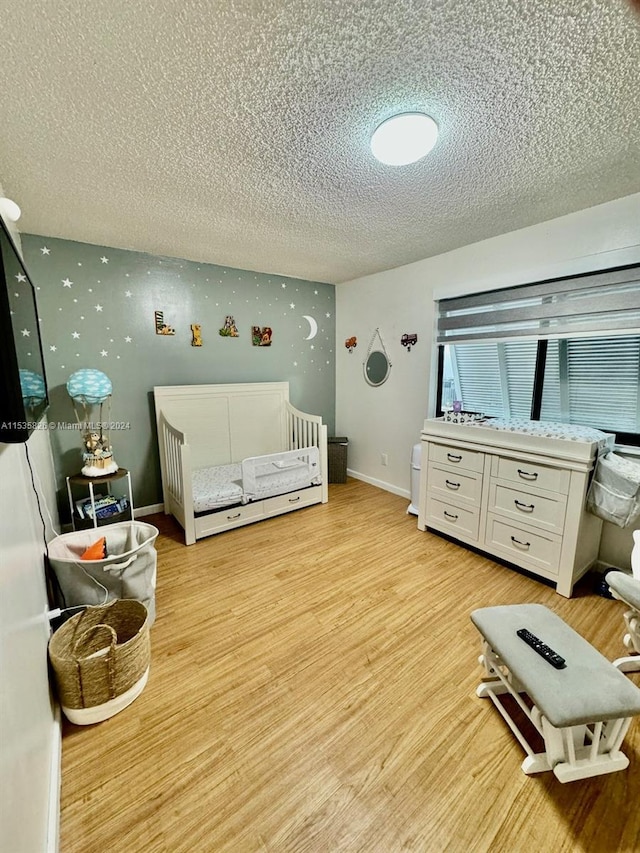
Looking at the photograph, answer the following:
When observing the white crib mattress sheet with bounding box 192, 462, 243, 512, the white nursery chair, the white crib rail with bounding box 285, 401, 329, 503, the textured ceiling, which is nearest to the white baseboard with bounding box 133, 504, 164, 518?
the white crib mattress sheet with bounding box 192, 462, 243, 512

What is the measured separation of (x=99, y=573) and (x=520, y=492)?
2.38 metres

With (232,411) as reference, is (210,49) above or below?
above

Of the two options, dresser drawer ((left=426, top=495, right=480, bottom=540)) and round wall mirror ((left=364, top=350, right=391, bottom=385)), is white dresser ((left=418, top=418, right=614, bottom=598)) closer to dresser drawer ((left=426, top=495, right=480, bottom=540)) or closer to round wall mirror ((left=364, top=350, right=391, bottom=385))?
dresser drawer ((left=426, top=495, right=480, bottom=540))

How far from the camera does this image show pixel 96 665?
126cm

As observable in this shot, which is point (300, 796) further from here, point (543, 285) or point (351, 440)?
point (351, 440)

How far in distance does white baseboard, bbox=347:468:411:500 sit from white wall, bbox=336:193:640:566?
12mm

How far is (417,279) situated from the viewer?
316 centimetres

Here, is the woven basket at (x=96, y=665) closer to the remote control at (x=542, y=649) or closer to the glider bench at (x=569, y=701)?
the glider bench at (x=569, y=701)

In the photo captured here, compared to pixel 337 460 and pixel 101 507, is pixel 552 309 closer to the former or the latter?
pixel 337 460

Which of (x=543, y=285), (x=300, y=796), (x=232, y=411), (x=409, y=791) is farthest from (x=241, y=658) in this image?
(x=543, y=285)

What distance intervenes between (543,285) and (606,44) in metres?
1.53

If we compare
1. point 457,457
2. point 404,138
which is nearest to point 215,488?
point 457,457

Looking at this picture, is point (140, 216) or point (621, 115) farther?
point (140, 216)

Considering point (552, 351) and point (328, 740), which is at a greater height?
point (552, 351)
